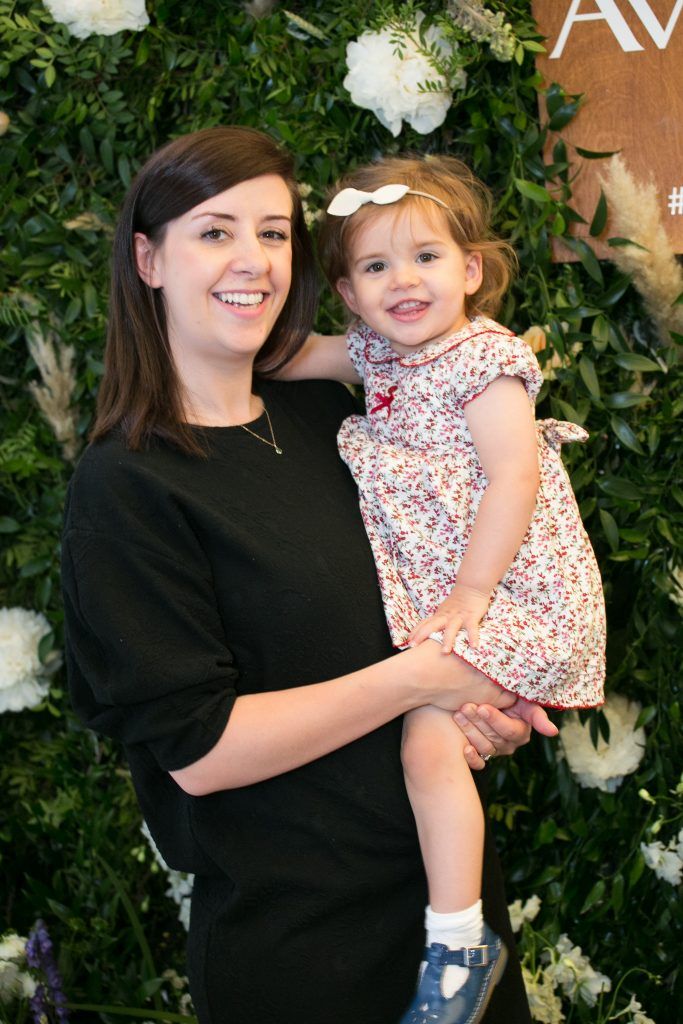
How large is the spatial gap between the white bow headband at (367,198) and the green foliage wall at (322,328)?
32 centimetres

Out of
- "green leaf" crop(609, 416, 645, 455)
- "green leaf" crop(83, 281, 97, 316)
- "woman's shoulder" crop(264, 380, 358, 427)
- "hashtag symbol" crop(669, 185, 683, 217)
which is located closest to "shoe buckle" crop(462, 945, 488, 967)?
"woman's shoulder" crop(264, 380, 358, 427)

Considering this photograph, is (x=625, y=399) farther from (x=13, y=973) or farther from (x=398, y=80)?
(x=13, y=973)

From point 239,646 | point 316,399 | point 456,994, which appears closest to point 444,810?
point 456,994

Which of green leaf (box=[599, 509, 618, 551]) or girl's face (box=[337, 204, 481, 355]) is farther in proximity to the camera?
green leaf (box=[599, 509, 618, 551])

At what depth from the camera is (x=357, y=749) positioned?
153 cm

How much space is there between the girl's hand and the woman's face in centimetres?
51

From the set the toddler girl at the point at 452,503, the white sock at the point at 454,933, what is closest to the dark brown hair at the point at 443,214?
the toddler girl at the point at 452,503

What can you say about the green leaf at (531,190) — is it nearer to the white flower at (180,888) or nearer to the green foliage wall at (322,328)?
the green foliage wall at (322,328)

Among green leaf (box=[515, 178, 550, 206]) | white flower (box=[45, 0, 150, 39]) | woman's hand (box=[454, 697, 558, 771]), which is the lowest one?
woman's hand (box=[454, 697, 558, 771])

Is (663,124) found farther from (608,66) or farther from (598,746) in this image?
(598,746)

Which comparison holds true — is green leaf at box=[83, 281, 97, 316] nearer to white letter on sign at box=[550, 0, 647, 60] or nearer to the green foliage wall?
the green foliage wall

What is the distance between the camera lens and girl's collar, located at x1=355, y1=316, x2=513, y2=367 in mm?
1676

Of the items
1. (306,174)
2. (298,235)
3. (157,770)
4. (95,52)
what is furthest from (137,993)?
(95,52)

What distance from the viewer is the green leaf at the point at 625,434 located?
78.5 inches
